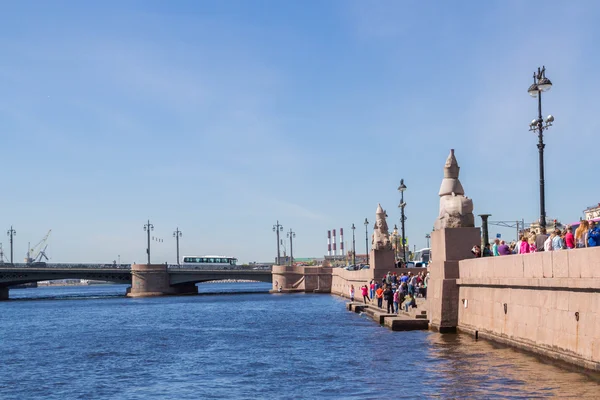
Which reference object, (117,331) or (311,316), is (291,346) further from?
(311,316)

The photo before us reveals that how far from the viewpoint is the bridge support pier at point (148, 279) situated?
9677 cm

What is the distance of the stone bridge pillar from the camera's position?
96.8 m

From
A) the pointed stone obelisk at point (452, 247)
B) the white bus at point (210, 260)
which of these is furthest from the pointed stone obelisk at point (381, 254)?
the white bus at point (210, 260)

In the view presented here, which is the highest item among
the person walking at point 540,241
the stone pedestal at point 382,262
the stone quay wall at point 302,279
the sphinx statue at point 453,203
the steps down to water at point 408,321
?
the sphinx statue at point 453,203

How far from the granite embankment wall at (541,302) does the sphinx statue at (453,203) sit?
63.1 inches

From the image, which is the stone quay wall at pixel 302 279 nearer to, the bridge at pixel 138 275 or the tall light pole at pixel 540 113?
the bridge at pixel 138 275

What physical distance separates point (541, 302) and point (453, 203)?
8342 millimetres

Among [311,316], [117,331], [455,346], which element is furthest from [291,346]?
[311,316]

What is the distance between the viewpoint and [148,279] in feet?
318

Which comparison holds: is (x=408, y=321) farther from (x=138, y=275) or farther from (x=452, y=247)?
(x=138, y=275)

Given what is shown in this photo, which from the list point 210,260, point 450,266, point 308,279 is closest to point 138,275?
point 308,279

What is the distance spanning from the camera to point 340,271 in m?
79.8

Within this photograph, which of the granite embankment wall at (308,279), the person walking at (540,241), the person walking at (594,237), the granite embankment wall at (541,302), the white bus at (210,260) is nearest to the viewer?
the granite embankment wall at (541,302)

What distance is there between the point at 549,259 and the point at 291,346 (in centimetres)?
1169
